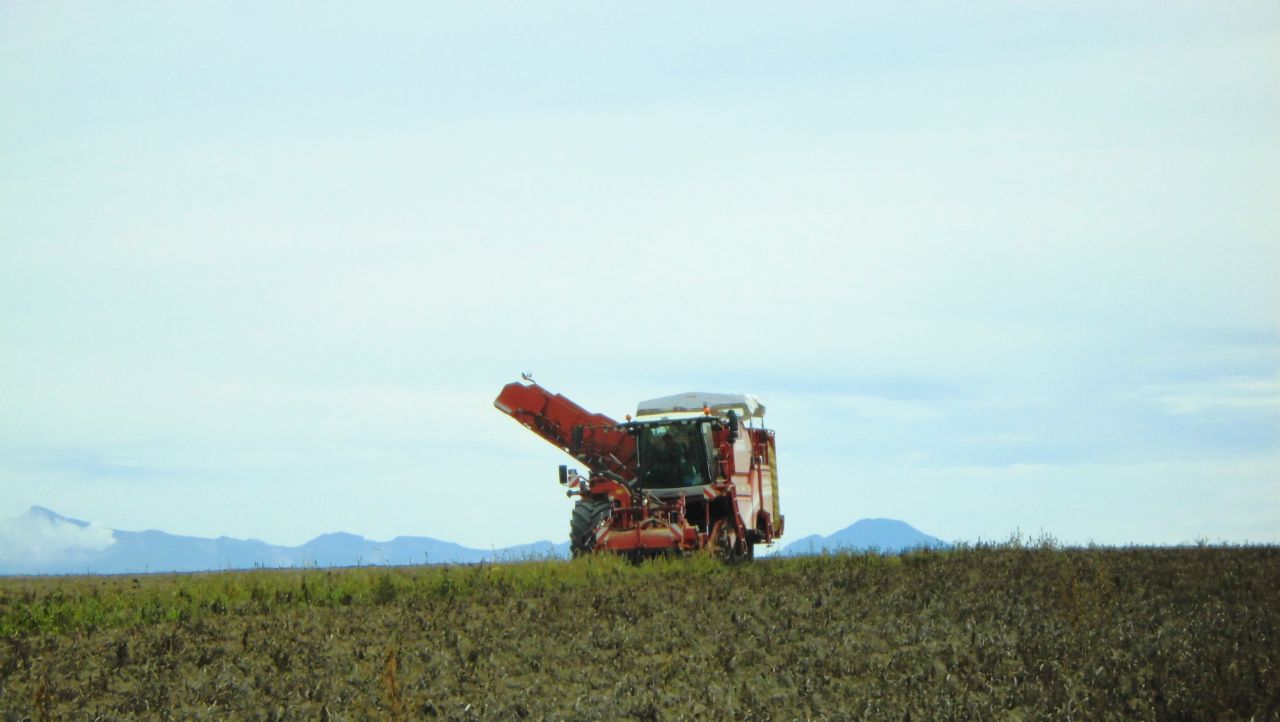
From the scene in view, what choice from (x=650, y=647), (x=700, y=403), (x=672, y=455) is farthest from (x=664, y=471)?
(x=650, y=647)

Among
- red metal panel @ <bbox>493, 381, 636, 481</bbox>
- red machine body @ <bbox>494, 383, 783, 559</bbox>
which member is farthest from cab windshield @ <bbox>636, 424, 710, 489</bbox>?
red metal panel @ <bbox>493, 381, 636, 481</bbox>

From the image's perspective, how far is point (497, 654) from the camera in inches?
444

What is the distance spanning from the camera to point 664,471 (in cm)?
2327

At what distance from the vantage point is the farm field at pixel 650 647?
9.52m

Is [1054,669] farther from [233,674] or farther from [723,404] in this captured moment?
[723,404]

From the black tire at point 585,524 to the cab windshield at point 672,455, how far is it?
1.17 m

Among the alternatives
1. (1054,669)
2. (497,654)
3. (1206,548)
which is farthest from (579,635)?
(1206,548)

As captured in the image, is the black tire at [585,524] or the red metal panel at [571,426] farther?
the red metal panel at [571,426]

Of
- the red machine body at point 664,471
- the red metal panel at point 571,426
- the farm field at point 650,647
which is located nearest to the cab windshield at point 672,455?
the red machine body at point 664,471

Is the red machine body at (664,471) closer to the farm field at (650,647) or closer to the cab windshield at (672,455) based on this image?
the cab windshield at (672,455)

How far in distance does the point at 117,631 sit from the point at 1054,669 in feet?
28.8

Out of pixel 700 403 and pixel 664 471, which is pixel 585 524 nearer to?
pixel 664 471

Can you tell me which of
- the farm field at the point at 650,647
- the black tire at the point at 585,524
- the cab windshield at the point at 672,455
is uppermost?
the cab windshield at the point at 672,455

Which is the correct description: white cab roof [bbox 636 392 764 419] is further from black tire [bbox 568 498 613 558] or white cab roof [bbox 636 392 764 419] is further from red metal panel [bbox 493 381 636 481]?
black tire [bbox 568 498 613 558]
